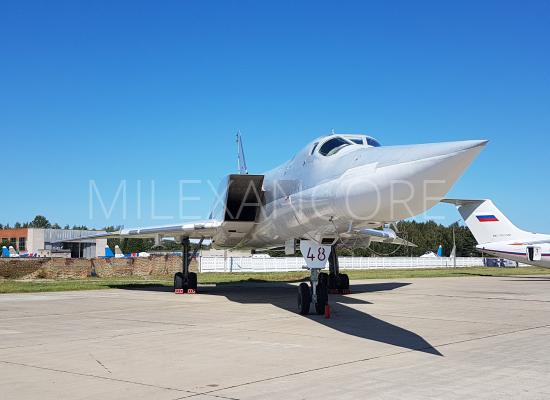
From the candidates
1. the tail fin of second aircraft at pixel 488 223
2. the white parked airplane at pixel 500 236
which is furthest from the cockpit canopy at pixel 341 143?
the white parked airplane at pixel 500 236

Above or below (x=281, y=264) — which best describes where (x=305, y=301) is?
above

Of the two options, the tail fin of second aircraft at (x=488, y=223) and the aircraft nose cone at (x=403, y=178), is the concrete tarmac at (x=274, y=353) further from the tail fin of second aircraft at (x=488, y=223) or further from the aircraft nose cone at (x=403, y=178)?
the tail fin of second aircraft at (x=488, y=223)

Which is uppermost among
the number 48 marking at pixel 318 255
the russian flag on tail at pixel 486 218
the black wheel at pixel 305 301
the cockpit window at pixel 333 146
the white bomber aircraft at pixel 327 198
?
the cockpit window at pixel 333 146

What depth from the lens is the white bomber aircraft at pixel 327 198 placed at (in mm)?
7023

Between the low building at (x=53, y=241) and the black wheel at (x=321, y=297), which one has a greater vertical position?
the low building at (x=53, y=241)

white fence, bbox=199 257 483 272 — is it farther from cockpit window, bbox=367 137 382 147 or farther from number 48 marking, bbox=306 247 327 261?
A: cockpit window, bbox=367 137 382 147

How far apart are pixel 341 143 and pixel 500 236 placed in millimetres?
22770

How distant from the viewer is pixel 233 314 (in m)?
11.7

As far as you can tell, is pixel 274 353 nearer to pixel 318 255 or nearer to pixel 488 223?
pixel 318 255

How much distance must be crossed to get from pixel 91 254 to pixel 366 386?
77.1 metres

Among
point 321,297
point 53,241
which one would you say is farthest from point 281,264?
point 53,241

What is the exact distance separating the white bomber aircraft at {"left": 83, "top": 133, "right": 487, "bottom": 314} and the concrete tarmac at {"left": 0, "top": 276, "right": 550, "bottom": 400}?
1.63 metres

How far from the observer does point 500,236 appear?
30.3m

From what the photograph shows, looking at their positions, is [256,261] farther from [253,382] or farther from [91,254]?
[91,254]
